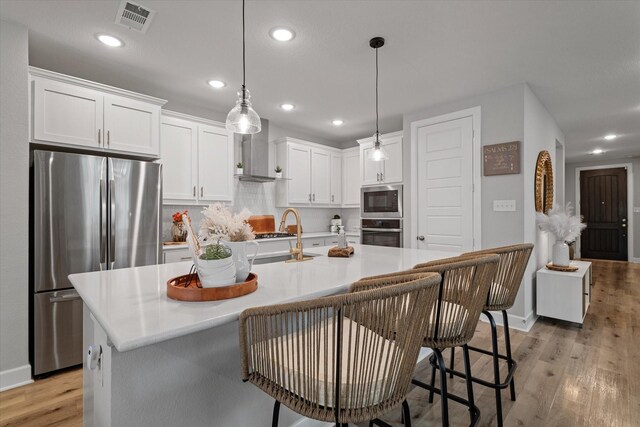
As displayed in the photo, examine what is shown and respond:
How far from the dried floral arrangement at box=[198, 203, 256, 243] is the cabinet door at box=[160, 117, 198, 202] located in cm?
244

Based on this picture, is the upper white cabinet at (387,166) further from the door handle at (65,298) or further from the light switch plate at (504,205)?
the door handle at (65,298)

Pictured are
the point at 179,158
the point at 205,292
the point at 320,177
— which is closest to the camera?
the point at 205,292

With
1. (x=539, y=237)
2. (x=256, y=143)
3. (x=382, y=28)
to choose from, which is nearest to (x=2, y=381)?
(x=256, y=143)

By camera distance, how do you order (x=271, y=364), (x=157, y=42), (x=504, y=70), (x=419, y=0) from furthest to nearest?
(x=504, y=70)
(x=157, y=42)
(x=419, y=0)
(x=271, y=364)

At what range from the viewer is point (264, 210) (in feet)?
15.3

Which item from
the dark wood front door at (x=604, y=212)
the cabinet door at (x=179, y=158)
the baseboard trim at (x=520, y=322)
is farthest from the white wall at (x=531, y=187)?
the dark wood front door at (x=604, y=212)

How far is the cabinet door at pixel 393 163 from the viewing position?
14.2 ft

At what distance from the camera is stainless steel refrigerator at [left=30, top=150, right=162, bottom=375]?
230 cm

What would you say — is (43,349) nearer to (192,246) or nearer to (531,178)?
(192,246)

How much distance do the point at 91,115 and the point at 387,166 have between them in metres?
3.41

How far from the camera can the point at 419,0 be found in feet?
6.48

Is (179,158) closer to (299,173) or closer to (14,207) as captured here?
(14,207)

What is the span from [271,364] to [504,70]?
325 centimetres

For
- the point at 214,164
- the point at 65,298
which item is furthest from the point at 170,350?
the point at 214,164
